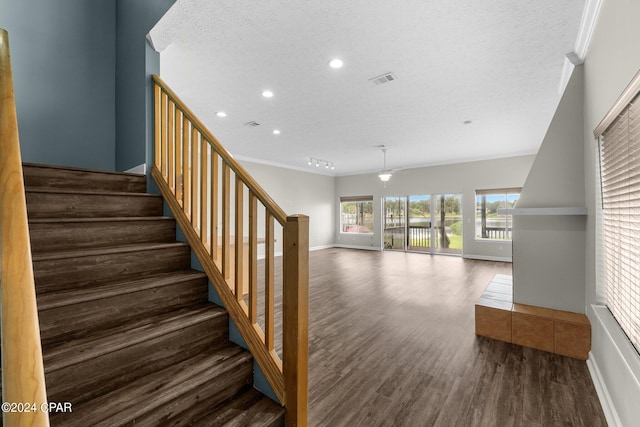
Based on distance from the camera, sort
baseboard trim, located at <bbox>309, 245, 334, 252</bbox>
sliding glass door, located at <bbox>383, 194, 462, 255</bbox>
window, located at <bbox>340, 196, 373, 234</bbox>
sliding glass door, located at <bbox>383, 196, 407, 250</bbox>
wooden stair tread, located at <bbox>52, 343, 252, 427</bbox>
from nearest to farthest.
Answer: wooden stair tread, located at <bbox>52, 343, 252, 427</bbox> → sliding glass door, located at <bbox>383, 194, 462, 255</bbox> → sliding glass door, located at <bbox>383, 196, 407, 250</bbox> → baseboard trim, located at <bbox>309, 245, 334, 252</bbox> → window, located at <bbox>340, 196, 373, 234</bbox>

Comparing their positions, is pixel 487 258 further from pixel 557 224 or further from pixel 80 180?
pixel 80 180

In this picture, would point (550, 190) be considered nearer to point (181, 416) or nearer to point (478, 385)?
point (478, 385)

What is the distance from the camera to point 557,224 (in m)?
2.81

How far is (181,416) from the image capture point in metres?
1.31

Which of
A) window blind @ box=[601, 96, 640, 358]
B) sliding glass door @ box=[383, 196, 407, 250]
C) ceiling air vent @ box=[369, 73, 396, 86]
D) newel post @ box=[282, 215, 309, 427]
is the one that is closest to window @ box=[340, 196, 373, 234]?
sliding glass door @ box=[383, 196, 407, 250]

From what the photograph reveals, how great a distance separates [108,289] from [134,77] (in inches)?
89.8

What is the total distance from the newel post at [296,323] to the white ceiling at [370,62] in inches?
75.3

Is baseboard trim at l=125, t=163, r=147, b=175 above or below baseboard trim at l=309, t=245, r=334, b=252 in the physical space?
above

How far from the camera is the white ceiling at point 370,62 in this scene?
7.57 feet

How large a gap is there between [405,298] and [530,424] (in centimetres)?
255

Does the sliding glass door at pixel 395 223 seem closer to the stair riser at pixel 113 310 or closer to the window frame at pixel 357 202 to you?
the window frame at pixel 357 202

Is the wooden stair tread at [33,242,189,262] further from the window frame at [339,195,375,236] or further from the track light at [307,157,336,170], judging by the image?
the window frame at [339,195,375,236]

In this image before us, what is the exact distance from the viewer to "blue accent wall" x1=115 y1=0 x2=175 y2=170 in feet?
8.75

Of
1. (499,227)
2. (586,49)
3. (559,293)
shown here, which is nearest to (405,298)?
(559,293)
